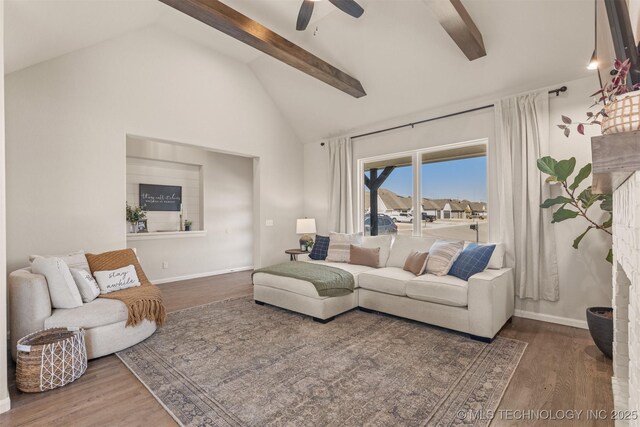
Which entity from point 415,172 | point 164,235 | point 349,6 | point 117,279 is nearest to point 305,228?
point 415,172

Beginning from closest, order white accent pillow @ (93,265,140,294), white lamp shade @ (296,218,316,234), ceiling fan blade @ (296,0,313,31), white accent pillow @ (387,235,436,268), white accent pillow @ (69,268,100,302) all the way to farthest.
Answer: ceiling fan blade @ (296,0,313,31)
white accent pillow @ (69,268,100,302)
white accent pillow @ (93,265,140,294)
white accent pillow @ (387,235,436,268)
white lamp shade @ (296,218,316,234)

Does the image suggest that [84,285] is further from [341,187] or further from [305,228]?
[341,187]

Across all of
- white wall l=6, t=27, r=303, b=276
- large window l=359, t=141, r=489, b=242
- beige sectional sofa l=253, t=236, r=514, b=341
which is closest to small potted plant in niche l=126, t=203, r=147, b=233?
white wall l=6, t=27, r=303, b=276

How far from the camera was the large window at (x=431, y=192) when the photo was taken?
4.19 m

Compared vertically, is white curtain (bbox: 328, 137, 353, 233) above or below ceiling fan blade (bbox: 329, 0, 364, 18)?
below

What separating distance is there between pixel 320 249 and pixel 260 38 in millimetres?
2953

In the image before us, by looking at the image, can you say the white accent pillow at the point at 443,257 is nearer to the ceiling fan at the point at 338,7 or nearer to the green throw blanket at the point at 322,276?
the green throw blanket at the point at 322,276

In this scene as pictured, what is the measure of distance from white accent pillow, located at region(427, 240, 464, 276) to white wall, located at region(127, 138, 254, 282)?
4.25 metres

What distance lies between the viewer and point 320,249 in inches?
191

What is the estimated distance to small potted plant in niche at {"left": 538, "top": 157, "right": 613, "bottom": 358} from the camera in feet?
8.38

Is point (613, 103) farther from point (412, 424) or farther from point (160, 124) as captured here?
point (160, 124)

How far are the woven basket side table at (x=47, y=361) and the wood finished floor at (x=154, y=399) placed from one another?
2.5 inches

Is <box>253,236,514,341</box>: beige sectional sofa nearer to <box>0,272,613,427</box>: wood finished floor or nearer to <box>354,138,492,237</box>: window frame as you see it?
<box>0,272,613,427</box>: wood finished floor

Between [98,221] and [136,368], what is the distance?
209 centimetres
